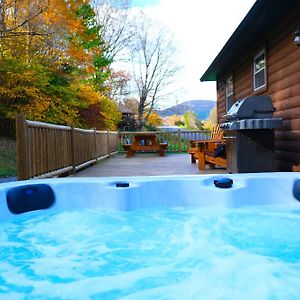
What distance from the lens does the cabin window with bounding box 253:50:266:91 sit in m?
6.04

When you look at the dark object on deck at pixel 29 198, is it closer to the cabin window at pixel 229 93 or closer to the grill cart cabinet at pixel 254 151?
the grill cart cabinet at pixel 254 151

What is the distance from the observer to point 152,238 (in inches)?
106

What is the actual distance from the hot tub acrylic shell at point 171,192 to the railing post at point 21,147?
0.66 meters

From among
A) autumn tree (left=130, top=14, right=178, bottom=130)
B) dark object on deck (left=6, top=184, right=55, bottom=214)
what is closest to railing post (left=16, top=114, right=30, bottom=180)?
dark object on deck (left=6, top=184, right=55, bottom=214)

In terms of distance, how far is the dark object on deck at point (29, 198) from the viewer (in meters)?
2.97

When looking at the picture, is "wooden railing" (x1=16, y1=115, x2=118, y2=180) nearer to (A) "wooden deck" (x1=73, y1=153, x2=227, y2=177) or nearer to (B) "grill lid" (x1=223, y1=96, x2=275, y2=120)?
(A) "wooden deck" (x1=73, y1=153, x2=227, y2=177)

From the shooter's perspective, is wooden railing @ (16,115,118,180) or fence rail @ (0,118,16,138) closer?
wooden railing @ (16,115,118,180)

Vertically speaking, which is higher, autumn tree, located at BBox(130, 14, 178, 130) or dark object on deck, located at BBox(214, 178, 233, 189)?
autumn tree, located at BBox(130, 14, 178, 130)

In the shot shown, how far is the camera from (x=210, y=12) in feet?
49.1

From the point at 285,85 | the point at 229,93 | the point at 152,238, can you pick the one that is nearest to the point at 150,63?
the point at 229,93

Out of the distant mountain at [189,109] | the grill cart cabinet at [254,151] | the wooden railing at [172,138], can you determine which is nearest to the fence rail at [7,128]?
the wooden railing at [172,138]

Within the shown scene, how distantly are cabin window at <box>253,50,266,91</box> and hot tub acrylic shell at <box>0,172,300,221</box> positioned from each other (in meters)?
3.23

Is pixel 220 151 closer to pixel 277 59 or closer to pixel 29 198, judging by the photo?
pixel 277 59

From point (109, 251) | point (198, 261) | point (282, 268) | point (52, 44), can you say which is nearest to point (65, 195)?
point (109, 251)
